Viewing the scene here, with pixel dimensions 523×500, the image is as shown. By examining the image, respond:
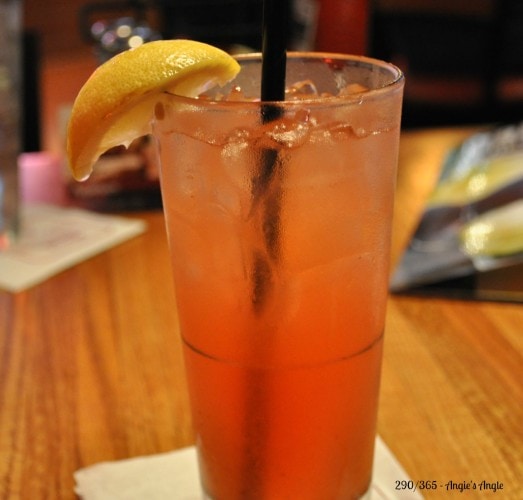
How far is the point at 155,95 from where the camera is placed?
0.59 m

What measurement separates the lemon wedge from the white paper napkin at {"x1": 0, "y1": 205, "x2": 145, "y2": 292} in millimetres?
623

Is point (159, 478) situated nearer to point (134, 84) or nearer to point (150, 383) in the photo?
point (150, 383)

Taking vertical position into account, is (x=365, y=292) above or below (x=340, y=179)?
below

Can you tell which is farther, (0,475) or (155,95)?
(0,475)

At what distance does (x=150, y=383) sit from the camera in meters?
0.92

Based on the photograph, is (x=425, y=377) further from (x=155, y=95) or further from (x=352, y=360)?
(x=155, y=95)

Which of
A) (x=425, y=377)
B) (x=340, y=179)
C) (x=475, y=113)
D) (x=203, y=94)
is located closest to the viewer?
(x=340, y=179)

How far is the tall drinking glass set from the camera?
1.86 ft

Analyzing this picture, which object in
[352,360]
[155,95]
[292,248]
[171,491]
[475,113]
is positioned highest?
[155,95]

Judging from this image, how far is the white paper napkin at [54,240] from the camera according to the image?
3.98ft

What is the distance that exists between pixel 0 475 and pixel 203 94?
0.46 meters

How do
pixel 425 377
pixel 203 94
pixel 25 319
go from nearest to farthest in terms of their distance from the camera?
1. pixel 203 94
2. pixel 425 377
3. pixel 25 319

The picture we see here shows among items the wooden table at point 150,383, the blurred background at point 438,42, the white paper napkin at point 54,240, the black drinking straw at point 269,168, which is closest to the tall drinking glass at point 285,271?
the black drinking straw at point 269,168

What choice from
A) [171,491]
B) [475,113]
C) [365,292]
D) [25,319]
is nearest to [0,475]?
[171,491]
